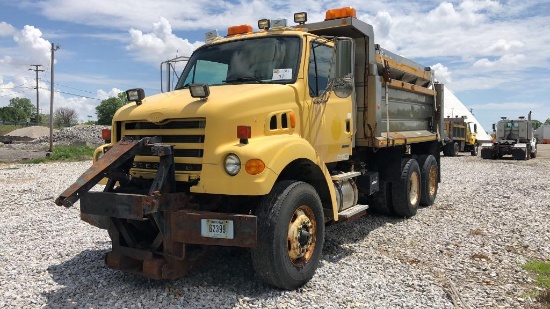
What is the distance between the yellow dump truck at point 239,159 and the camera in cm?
432

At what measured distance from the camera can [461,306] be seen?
4.45m

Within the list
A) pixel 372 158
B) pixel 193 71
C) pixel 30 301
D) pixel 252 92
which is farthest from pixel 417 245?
pixel 30 301

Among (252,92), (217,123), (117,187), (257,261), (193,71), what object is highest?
(193,71)

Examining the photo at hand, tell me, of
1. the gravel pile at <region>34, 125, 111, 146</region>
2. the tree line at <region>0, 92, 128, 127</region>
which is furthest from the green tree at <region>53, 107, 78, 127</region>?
the gravel pile at <region>34, 125, 111, 146</region>

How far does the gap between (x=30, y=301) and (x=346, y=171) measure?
173 inches

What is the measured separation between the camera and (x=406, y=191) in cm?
823

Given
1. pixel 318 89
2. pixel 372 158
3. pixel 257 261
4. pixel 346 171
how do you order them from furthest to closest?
pixel 372 158 < pixel 346 171 < pixel 318 89 < pixel 257 261

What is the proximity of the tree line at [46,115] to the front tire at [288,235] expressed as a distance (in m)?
93.9

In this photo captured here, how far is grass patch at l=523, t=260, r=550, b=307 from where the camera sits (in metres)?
4.62

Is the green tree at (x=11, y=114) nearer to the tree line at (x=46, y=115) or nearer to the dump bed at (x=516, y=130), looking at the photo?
the tree line at (x=46, y=115)

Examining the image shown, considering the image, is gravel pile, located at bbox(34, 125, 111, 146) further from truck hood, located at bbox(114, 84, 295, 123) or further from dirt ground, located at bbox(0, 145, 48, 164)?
truck hood, located at bbox(114, 84, 295, 123)

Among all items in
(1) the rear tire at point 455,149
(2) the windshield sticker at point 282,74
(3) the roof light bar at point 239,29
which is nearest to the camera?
(2) the windshield sticker at point 282,74

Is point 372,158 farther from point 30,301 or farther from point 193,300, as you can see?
point 30,301

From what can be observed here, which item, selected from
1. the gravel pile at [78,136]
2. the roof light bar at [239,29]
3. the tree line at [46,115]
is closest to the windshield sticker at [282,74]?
the roof light bar at [239,29]
